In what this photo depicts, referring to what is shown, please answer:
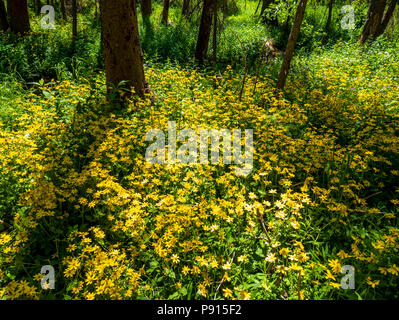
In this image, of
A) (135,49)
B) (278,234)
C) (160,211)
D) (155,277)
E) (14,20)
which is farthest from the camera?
(14,20)

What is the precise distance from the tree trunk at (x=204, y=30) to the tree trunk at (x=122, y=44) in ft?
12.9

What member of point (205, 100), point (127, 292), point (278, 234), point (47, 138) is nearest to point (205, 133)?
point (205, 100)

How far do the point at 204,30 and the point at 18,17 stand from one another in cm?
664

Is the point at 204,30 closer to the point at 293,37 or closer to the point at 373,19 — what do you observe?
the point at 293,37

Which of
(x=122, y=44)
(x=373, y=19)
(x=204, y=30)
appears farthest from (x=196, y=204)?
(x=373, y=19)

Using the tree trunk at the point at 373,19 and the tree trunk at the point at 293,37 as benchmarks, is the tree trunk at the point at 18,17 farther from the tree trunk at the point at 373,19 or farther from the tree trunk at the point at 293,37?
the tree trunk at the point at 373,19

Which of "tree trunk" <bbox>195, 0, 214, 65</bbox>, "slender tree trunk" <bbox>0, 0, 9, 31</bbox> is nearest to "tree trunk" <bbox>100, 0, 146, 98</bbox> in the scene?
"tree trunk" <bbox>195, 0, 214, 65</bbox>

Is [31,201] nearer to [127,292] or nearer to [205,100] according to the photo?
[127,292]

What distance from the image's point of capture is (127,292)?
76.2 inches

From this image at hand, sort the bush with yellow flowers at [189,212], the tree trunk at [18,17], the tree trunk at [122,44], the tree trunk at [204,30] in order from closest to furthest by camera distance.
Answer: the bush with yellow flowers at [189,212] → the tree trunk at [122,44] → the tree trunk at [204,30] → the tree trunk at [18,17]

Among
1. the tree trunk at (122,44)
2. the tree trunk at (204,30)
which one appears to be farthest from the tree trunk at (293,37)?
the tree trunk at (122,44)

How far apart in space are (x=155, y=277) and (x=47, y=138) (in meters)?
2.68

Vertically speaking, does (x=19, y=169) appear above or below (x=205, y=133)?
below

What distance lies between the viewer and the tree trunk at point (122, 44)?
4277mm
